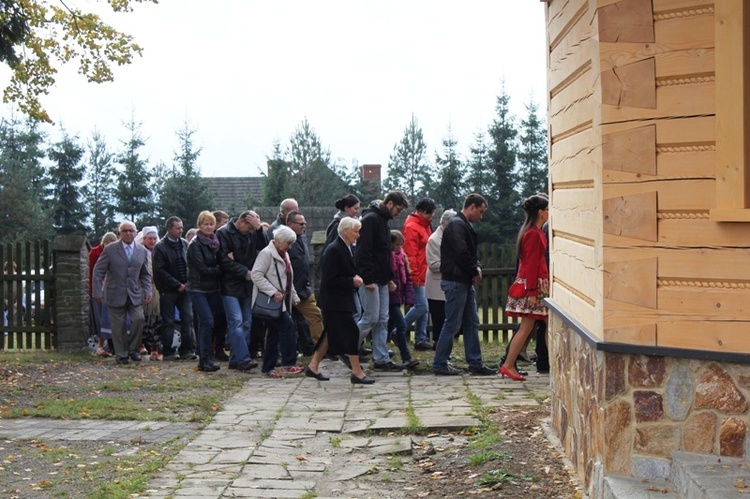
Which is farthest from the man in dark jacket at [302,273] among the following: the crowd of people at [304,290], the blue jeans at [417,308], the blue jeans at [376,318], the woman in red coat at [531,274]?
the woman in red coat at [531,274]

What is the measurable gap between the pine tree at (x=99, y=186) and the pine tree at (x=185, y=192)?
3.08m

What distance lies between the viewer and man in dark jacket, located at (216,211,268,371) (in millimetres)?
12250

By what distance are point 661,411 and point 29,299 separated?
1183 centimetres

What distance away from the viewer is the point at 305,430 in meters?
8.66

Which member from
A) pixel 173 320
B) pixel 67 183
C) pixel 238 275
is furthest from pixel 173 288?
pixel 67 183

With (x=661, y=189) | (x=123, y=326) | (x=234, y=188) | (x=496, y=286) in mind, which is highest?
(x=234, y=188)

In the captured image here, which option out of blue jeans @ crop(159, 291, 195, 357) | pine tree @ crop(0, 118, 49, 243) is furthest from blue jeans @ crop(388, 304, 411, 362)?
A: pine tree @ crop(0, 118, 49, 243)

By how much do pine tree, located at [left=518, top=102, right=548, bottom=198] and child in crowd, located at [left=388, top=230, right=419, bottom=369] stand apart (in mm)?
18745

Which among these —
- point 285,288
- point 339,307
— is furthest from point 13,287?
point 339,307

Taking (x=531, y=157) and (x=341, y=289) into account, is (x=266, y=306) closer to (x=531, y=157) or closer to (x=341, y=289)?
(x=341, y=289)

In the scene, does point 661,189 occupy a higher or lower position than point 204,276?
higher

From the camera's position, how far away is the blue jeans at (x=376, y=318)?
11.6 metres

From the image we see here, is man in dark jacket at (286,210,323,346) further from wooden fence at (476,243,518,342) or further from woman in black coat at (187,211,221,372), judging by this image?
wooden fence at (476,243,518,342)

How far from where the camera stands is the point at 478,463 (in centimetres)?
713
